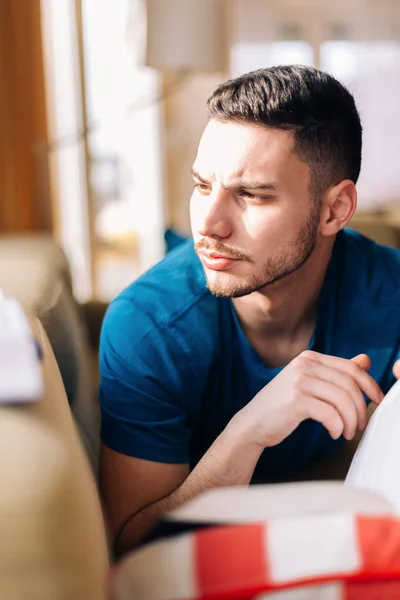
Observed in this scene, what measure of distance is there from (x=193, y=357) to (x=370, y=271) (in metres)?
0.27

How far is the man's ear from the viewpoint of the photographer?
77 cm

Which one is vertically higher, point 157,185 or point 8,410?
point 8,410

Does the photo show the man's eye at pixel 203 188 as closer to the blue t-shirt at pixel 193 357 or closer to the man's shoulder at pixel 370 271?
the blue t-shirt at pixel 193 357

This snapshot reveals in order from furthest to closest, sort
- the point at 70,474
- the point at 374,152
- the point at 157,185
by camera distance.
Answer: the point at 374,152 → the point at 157,185 → the point at 70,474

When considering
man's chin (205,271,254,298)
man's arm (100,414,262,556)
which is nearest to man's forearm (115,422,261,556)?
man's arm (100,414,262,556)

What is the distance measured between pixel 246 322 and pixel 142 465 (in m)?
0.19

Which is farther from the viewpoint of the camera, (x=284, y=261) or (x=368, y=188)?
(x=368, y=188)

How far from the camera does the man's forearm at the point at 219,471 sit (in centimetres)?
66

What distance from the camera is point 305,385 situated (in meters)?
0.62

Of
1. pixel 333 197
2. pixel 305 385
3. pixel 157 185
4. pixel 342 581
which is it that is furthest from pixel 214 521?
pixel 157 185

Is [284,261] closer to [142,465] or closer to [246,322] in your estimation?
[246,322]

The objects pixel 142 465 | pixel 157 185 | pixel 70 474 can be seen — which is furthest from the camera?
pixel 157 185

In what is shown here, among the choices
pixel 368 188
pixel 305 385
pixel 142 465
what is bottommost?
pixel 368 188

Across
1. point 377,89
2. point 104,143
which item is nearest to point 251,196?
point 104,143
